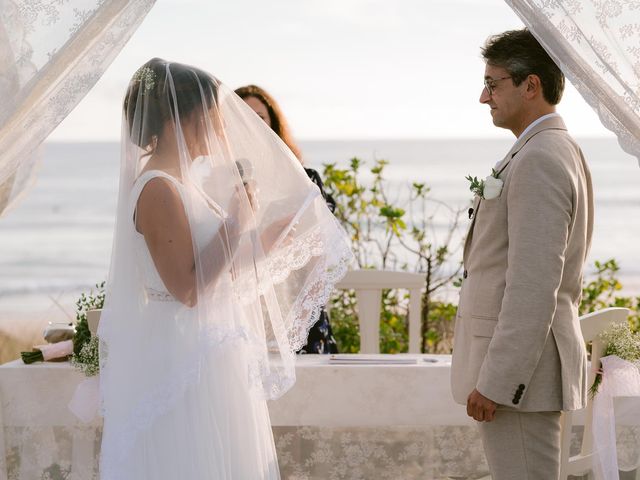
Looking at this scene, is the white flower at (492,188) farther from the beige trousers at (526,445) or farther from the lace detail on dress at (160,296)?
the lace detail on dress at (160,296)

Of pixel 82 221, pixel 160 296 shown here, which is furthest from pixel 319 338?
pixel 82 221

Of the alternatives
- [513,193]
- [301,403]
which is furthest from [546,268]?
[301,403]

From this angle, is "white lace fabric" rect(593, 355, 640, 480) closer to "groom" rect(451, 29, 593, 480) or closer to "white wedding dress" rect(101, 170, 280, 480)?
"groom" rect(451, 29, 593, 480)

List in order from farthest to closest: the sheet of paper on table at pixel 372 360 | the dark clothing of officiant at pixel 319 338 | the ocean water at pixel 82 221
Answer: the ocean water at pixel 82 221 < the dark clothing of officiant at pixel 319 338 < the sheet of paper on table at pixel 372 360

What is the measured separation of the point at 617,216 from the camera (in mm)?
21922

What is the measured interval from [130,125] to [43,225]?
16.9 meters

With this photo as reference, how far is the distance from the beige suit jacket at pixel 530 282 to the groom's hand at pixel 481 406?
3 cm

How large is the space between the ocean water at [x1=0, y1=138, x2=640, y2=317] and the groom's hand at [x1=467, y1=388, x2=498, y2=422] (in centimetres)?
560

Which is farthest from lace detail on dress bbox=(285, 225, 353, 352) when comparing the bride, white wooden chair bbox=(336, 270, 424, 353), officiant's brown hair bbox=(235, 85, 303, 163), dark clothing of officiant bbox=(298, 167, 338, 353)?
white wooden chair bbox=(336, 270, 424, 353)

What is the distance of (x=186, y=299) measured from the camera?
2.59m

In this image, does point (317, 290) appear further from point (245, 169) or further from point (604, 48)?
point (604, 48)

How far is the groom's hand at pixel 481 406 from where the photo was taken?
2.47 m

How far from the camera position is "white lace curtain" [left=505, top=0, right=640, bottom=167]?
2.74 metres

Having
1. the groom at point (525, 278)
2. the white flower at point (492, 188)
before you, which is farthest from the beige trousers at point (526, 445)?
the white flower at point (492, 188)
